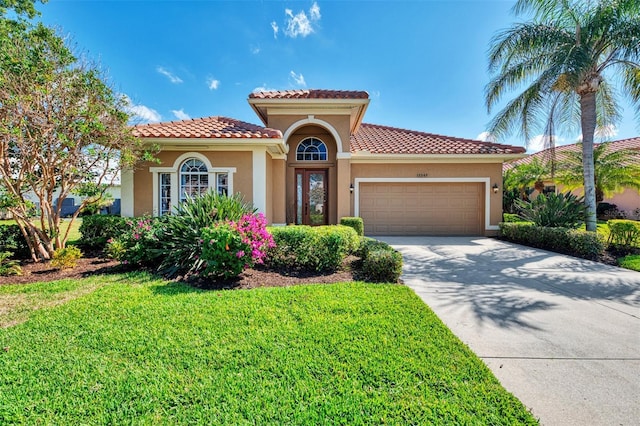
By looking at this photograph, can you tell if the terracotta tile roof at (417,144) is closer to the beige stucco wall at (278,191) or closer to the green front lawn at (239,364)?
the beige stucco wall at (278,191)

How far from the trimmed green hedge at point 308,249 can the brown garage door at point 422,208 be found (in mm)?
6981

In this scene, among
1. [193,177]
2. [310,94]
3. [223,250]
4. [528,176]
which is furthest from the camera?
[528,176]

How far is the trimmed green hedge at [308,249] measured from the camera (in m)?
6.39

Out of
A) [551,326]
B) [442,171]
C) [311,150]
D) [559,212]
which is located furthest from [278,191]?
[559,212]

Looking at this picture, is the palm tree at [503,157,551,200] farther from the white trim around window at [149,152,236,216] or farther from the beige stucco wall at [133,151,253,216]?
the white trim around window at [149,152,236,216]

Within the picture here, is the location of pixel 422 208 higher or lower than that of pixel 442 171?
lower

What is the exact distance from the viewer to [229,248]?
5.38 metres

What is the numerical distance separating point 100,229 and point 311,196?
8418mm

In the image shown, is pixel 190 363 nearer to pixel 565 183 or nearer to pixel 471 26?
pixel 471 26

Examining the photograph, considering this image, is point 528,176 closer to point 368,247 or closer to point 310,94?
point 310,94

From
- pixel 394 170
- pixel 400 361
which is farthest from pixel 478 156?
pixel 400 361

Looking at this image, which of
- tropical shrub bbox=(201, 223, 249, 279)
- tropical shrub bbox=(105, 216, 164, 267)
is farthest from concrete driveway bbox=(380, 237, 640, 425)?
tropical shrub bbox=(105, 216, 164, 267)

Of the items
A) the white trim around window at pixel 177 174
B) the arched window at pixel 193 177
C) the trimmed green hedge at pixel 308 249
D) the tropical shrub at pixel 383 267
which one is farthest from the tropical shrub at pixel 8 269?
the tropical shrub at pixel 383 267

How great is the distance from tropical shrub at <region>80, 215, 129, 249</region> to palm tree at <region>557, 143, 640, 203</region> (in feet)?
80.0
